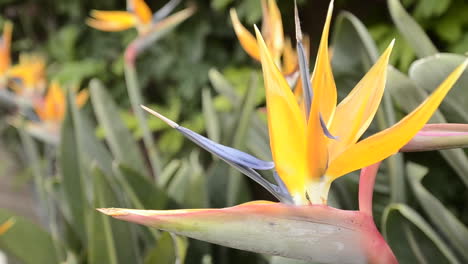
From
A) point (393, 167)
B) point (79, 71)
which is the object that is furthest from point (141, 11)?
point (79, 71)

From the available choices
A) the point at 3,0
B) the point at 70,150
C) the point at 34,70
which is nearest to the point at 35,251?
the point at 70,150

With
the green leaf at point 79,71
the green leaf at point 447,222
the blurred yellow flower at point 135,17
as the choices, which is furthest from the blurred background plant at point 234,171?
the green leaf at point 79,71

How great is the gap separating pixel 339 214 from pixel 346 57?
1.35 ft

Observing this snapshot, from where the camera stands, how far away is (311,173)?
0.91ft

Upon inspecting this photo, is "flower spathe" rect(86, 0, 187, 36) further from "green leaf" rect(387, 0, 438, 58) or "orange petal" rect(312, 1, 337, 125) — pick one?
"orange petal" rect(312, 1, 337, 125)

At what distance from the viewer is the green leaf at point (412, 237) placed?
45 cm

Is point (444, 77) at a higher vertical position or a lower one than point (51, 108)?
higher

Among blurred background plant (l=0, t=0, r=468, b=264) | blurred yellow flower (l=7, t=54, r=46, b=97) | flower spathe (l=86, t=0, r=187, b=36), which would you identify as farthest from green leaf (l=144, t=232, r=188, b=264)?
blurred yellow flower (l=7, t=54, r=46, b=97)

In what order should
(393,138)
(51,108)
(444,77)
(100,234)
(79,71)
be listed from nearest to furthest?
(393,138), (444,77), (100,234), (51,108), (79,71)

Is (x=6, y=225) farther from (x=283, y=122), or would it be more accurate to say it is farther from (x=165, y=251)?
(x=283, y=122)

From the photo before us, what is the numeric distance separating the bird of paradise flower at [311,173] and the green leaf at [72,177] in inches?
19.7

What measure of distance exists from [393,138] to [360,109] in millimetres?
34

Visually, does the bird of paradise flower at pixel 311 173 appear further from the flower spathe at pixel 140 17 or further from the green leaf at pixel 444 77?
the flower spathe at pixel 140 17

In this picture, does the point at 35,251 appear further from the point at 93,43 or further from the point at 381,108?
the point at 93,43
